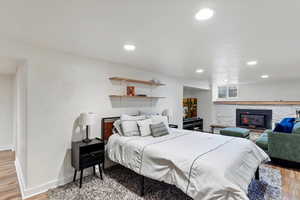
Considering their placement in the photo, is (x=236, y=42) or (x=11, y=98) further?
(x=11, y=98)

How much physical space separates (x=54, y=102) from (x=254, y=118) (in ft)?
24.3

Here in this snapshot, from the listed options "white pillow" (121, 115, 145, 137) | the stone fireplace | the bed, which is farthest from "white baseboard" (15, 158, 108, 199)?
the stone fireplace

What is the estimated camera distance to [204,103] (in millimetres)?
7445

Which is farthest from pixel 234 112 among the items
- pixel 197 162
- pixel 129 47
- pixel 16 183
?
pixel 16 183

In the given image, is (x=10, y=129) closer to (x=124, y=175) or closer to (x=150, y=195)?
(x=124, y=175)

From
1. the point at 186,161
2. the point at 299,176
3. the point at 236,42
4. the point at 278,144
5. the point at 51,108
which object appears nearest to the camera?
the point at 186,161

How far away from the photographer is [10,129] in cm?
451

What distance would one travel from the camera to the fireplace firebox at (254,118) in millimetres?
6336

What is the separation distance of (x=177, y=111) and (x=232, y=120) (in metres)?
3.47

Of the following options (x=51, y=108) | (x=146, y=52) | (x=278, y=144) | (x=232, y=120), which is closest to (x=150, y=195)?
(x=51, y=108)

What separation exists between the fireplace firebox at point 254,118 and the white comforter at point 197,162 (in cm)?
473

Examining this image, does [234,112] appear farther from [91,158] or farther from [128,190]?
[91,158]

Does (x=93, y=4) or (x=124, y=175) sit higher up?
(x=93, y=4)

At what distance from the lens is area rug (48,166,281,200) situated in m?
2.32
